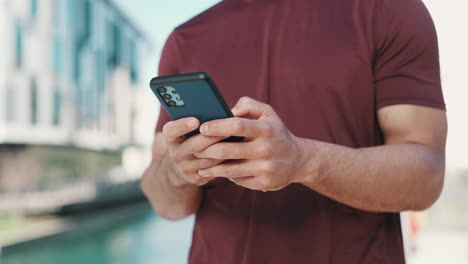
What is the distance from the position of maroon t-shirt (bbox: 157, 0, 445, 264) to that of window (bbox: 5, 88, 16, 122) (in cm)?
1755

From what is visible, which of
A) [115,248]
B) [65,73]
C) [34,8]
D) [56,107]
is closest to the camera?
[115,248]

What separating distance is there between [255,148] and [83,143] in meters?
23.4

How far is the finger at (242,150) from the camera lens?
0.75 m

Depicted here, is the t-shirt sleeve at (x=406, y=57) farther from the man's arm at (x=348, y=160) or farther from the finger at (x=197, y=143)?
the finger at (x=197, y=143)

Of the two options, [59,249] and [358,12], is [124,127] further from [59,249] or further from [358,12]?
[358,12]

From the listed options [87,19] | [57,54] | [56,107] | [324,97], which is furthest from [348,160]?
[87,19]

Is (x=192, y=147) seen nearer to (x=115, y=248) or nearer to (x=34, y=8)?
(x=115, y=248)

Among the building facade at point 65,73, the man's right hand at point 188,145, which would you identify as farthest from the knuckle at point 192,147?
the building facade at point 65,73

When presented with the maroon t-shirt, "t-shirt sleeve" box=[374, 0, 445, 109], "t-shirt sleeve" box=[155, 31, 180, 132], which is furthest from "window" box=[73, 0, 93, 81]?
"t-shirt sleeve" box=[374, 0, 445, 109]

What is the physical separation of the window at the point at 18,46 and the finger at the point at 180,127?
60.8ft

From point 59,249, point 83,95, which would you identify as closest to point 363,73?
point 59,249

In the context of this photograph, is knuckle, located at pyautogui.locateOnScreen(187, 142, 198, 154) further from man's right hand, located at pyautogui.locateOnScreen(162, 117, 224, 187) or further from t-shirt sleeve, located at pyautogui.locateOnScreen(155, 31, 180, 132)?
t-shirt sleeve, located at pyautogui.locateOnScreen(155, 31, 180, 132)

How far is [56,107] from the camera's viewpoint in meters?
20.4

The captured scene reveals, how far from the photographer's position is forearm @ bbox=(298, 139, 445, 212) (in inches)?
34.8
